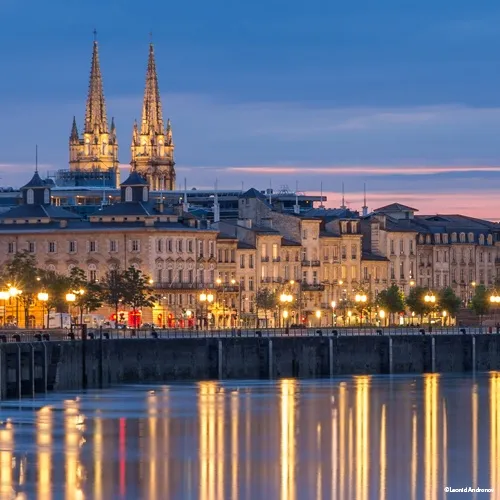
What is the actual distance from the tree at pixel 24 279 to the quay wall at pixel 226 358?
18.9 meters

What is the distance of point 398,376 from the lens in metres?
147

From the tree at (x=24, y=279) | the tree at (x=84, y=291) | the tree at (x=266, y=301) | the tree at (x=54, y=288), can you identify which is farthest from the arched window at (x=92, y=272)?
the tree at (x=266, y=301)

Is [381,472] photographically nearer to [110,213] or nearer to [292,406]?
[292,406]

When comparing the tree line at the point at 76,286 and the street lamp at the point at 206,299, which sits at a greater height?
the tree line at the point at 76,286

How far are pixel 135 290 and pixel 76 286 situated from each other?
271 inches

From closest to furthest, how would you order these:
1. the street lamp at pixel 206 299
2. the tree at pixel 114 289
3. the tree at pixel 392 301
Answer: the tree at pixel 114 289 → the street lamp at pixel 206 299 → the tree at pixel 392 301

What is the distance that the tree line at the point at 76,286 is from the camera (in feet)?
543

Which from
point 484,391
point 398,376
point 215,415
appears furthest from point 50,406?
point 398,376

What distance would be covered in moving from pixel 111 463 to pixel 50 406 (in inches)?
904

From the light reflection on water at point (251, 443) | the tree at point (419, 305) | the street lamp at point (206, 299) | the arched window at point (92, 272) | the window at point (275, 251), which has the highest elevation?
the window at point (275, 251)

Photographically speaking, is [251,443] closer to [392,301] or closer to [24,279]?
[24,279]

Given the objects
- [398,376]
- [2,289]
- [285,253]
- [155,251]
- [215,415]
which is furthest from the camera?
[285,253]

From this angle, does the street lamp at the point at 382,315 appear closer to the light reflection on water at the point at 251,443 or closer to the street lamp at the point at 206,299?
the street lamp at the point at 206,299

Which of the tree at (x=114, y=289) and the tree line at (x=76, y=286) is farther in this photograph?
the tree at (x=114, y=289)
